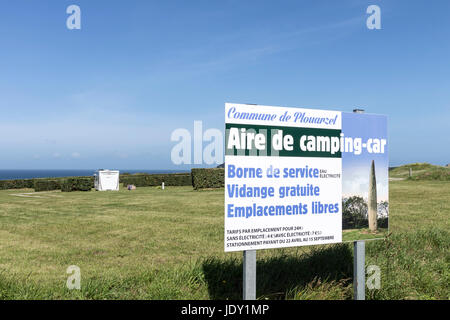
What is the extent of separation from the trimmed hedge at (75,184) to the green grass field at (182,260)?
562 inches

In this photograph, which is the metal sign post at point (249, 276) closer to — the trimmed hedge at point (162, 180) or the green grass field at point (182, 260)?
the green grass field at point (182, 260)

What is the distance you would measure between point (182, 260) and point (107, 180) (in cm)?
2377

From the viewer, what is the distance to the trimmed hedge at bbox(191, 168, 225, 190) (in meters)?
25.7

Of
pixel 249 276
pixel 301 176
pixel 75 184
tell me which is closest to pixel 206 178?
pixel 75 184

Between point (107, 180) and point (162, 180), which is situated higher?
point (107, 180)

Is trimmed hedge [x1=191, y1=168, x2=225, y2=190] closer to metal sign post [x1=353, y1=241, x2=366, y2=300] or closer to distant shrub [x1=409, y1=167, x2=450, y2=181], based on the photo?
distant shrub [x1=409, y1=167, x2=450, y2=181]

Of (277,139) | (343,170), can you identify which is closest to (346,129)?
(343,170)

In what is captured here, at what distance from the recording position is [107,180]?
29.2m

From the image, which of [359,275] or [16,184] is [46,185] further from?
[359,275]

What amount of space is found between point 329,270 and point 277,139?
258cm

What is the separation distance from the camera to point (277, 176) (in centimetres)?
396

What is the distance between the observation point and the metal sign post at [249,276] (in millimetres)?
3824
